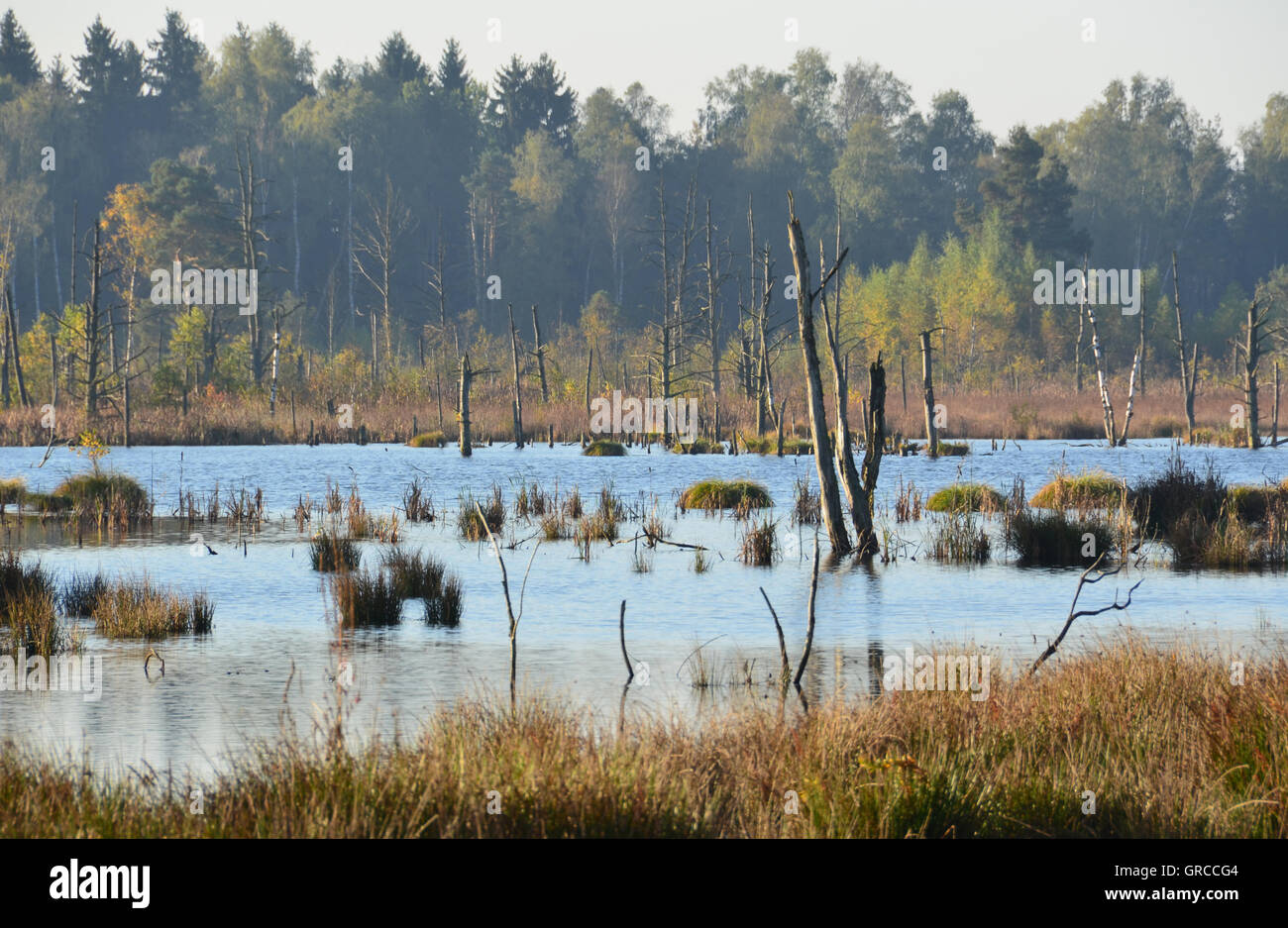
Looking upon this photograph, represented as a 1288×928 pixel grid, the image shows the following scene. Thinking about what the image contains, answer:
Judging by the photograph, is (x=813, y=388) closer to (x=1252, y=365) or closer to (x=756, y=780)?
(x=756, y=780)

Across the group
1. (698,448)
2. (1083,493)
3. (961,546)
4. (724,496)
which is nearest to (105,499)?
(724,496)

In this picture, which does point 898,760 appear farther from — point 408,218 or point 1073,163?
point 1073,163

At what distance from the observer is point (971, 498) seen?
70.9ft

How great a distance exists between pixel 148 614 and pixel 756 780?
759 cm

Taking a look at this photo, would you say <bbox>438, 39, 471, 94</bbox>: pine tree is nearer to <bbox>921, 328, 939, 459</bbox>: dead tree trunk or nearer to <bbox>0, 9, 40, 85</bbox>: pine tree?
<bbox>0, 9, 40, 85</bbox>: pine tree

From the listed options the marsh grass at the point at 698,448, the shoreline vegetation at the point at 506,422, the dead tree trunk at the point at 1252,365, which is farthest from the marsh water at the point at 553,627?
the shoreline vegetation at the point at 506,422

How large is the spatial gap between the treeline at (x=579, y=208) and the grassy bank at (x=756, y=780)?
45.7 meters

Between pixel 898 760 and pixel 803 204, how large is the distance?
3025 inches

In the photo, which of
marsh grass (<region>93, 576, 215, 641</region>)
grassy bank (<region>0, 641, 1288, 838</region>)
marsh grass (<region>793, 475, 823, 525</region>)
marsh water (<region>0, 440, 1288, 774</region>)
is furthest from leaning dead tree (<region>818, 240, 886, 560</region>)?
grassy bank (<region>0, 641, 1288, 838</region>)

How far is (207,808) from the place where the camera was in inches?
A: 225

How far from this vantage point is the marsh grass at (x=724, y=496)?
23969 millimetres

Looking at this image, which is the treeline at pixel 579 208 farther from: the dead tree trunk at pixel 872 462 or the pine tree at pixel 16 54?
the dead tree trunk at pixel 872 462

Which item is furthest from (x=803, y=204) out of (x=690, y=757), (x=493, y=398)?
(x=690, y=757)

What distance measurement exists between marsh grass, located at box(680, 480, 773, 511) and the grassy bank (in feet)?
53.5
